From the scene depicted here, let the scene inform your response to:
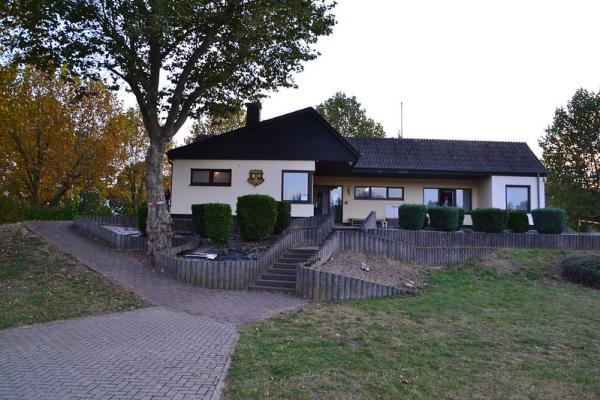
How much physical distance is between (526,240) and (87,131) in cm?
2769

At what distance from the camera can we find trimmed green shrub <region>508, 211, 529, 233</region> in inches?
735

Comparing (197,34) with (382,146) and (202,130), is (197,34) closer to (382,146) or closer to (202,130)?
(382,146)

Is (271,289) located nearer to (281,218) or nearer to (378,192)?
(281,218)

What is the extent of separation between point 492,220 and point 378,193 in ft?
24.2

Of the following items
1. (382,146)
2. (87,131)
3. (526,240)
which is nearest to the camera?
(526,240)

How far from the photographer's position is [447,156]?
80.8 feet

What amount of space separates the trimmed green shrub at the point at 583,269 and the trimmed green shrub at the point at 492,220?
307cm

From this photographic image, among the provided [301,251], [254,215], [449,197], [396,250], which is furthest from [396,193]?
[254,215]

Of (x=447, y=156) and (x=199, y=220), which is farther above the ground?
(x=447, y=156)

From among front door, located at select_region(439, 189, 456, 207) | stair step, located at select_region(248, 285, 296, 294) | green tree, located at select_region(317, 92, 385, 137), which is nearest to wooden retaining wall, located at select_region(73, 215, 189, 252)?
stair step, located at select_region(248, 285, 296, 294)

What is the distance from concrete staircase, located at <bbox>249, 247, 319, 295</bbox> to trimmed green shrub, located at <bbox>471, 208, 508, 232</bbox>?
26.4ft

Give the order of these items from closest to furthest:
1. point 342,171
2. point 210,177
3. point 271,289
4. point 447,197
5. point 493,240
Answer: point 271,289 → point 493,240 → point 210,177 → point 342,171 → point 447,197

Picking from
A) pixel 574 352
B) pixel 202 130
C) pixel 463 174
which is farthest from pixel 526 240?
pixel 202 130

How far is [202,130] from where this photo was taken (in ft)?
137
